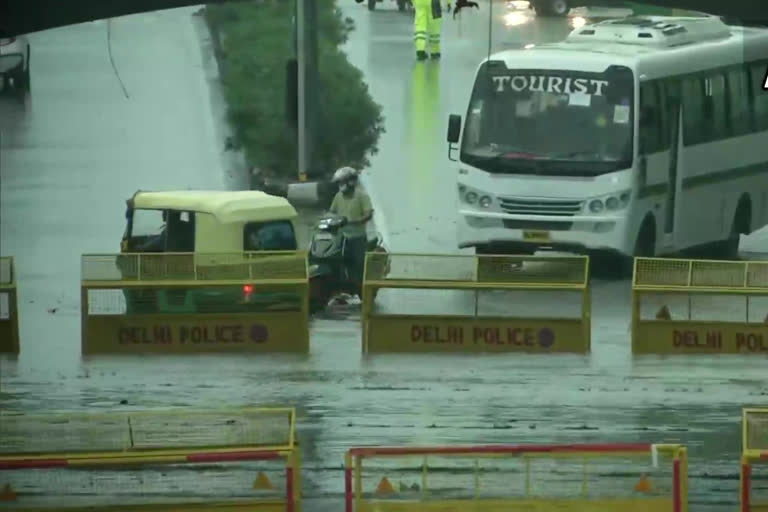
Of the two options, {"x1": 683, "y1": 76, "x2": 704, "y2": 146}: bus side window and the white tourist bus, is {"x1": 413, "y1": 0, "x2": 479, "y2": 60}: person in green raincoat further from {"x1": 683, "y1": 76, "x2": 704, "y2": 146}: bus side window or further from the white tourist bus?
{"x1": 683, "y1": 76, "x2": 704, "y2": 146}: bus side window

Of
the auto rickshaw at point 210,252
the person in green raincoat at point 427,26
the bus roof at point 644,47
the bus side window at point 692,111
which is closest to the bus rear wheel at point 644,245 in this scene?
the bus side window at point 692,111

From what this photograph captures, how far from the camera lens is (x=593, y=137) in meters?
19.9

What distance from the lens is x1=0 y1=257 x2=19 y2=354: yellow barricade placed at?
1727 cm

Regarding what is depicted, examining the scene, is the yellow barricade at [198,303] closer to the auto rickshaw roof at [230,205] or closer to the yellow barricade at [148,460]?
the auto rickshaw roof at [230,205]

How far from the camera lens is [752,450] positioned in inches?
387

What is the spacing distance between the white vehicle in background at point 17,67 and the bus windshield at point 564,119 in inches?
228

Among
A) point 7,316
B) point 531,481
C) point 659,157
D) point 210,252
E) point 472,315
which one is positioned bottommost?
point 7,316

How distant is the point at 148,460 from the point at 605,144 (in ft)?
37.1

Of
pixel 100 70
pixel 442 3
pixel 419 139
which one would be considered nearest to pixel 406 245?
pixel 419 139

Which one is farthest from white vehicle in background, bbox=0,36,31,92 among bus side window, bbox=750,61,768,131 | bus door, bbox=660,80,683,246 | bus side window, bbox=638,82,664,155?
bus side window, bbox=750,61,768,131

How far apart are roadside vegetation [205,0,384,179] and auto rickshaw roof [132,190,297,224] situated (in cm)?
242

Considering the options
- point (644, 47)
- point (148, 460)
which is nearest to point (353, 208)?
point (644, 47)

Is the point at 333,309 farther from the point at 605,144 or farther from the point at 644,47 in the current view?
the point at 644,47

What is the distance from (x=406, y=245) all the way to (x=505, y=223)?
1.64m
